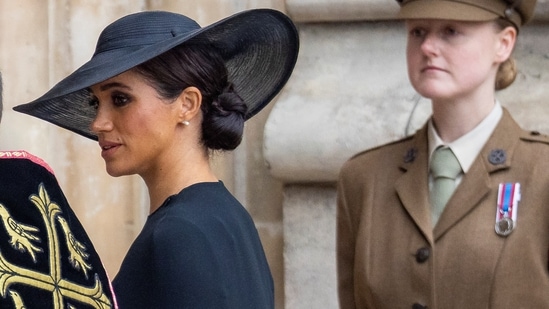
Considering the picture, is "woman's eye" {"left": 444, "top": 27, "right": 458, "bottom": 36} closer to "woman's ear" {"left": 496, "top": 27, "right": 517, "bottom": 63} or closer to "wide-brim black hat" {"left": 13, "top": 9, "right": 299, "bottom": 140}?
"woman's ear" {"left": 496, "top": 27, "right": 517, "bottom": 63}

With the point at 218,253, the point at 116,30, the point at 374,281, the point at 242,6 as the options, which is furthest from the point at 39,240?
the point at 242,6

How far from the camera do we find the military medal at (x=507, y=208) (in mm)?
2035

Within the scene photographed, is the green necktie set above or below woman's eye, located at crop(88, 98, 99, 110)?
below

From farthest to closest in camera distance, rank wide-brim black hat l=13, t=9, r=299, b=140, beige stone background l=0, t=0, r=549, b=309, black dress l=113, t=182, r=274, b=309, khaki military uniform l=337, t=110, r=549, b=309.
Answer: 1. beige stone background l=0, t=0, r=549, b=309
2. khaki military uniform l=337, t=110, r=549, b=309
3. wide-brim black hat l=13, t=9, r=299, b=140
4. black dress l=113, t=182, r=274, b=309

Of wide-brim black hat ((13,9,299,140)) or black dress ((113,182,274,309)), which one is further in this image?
wide-brim black hat ((13,9,299,140))

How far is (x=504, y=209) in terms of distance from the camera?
205 cm

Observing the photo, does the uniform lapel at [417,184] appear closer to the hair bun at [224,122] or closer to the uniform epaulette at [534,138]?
the uniform epaulette at [534,138]

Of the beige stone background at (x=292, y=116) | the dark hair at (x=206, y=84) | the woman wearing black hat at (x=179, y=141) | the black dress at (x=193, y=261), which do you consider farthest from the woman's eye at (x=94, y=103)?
the beige stone background at (x=292, y=116)

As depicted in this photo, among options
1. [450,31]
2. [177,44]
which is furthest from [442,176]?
[177,44]

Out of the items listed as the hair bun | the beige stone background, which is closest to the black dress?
the hair bun

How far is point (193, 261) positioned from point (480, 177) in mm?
636

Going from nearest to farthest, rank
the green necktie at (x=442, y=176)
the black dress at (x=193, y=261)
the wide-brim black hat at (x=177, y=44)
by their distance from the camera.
A: 1. the black dress at (x=193, y=261)
2. the wide-brim black hat at (x=177, y=44)
3. the green necktie at (x=442, y=176)

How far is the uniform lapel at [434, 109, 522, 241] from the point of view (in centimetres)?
208

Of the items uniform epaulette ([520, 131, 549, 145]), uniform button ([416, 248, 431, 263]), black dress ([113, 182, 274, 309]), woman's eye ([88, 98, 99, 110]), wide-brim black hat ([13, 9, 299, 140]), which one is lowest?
uniform button ([416, 248, 431, 263])
